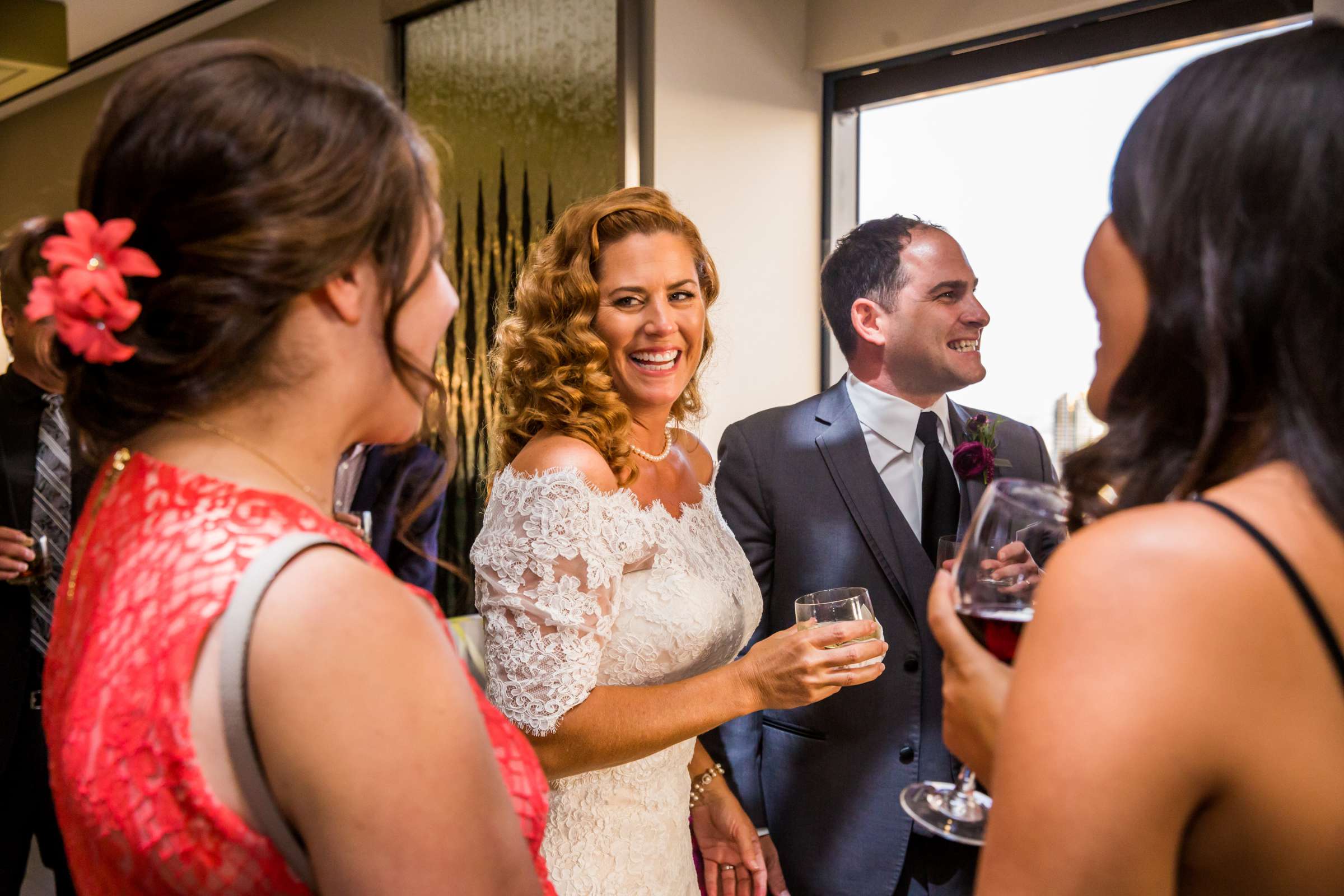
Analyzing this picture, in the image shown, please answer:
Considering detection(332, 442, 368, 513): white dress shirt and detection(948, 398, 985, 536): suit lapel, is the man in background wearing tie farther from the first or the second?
detection(948, 398, 985, 536): suit lapel

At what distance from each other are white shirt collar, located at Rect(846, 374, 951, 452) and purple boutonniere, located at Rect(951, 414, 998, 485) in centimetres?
11

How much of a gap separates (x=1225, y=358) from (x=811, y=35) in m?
3.24

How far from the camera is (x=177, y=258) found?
0.81 metres

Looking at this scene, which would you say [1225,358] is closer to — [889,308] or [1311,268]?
[1311,268]

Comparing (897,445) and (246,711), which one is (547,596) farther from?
(897,445)

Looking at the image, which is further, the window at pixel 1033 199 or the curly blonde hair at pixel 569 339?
the window at pixel 1033 199

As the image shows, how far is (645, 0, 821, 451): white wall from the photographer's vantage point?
340cm

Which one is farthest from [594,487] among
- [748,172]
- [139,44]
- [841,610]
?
[139,44]

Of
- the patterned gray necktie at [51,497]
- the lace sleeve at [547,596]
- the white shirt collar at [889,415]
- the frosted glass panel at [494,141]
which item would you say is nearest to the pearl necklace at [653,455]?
the lace sleeve at [547,596]

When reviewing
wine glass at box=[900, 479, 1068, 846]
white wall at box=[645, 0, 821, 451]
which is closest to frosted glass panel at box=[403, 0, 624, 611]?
white wall at box=[645, 0, 821, 451]

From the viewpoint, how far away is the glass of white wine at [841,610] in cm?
166

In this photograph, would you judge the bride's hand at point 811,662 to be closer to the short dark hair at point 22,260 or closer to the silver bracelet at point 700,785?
the silver bracelet at point 700,785

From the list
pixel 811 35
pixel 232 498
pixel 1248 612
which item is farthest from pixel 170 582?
pixel 811 35

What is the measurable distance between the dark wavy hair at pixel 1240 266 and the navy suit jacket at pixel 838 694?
1535 millimetres
